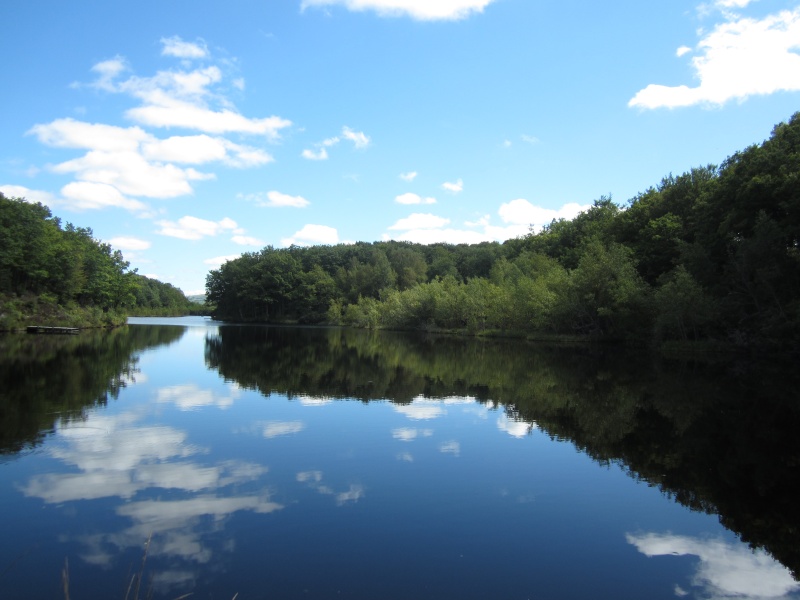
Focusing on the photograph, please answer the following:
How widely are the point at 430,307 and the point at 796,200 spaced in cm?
5226

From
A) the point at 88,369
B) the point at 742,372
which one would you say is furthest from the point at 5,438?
the point at 742,372

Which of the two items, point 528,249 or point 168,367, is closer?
point 168,367

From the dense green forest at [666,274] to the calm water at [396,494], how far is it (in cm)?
1688

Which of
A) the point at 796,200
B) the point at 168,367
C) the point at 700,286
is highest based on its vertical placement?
the point at 796,200

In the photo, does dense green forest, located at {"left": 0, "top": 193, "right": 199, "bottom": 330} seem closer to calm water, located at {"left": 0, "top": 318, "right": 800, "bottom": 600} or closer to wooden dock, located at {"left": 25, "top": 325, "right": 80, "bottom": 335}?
wooden dock, located at {"left": 25, "top": 325, "right": 80, "bottom": 335}

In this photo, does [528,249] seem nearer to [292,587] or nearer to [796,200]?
[796,200]

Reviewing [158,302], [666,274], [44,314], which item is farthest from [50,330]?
[158,302]

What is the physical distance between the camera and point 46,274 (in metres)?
50.9

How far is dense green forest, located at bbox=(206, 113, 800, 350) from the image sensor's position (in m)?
30.4

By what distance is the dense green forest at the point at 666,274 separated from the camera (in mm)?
30375

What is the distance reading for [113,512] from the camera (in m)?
7.32

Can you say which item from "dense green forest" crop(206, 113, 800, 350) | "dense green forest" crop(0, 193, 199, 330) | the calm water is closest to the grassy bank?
"dense green forest" crop(0, 193, 199, 330)

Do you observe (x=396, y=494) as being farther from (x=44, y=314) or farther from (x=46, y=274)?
(x=44, y=314)

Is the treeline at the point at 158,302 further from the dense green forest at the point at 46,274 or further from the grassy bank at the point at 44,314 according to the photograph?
the grassy bank at the point at 44,314
